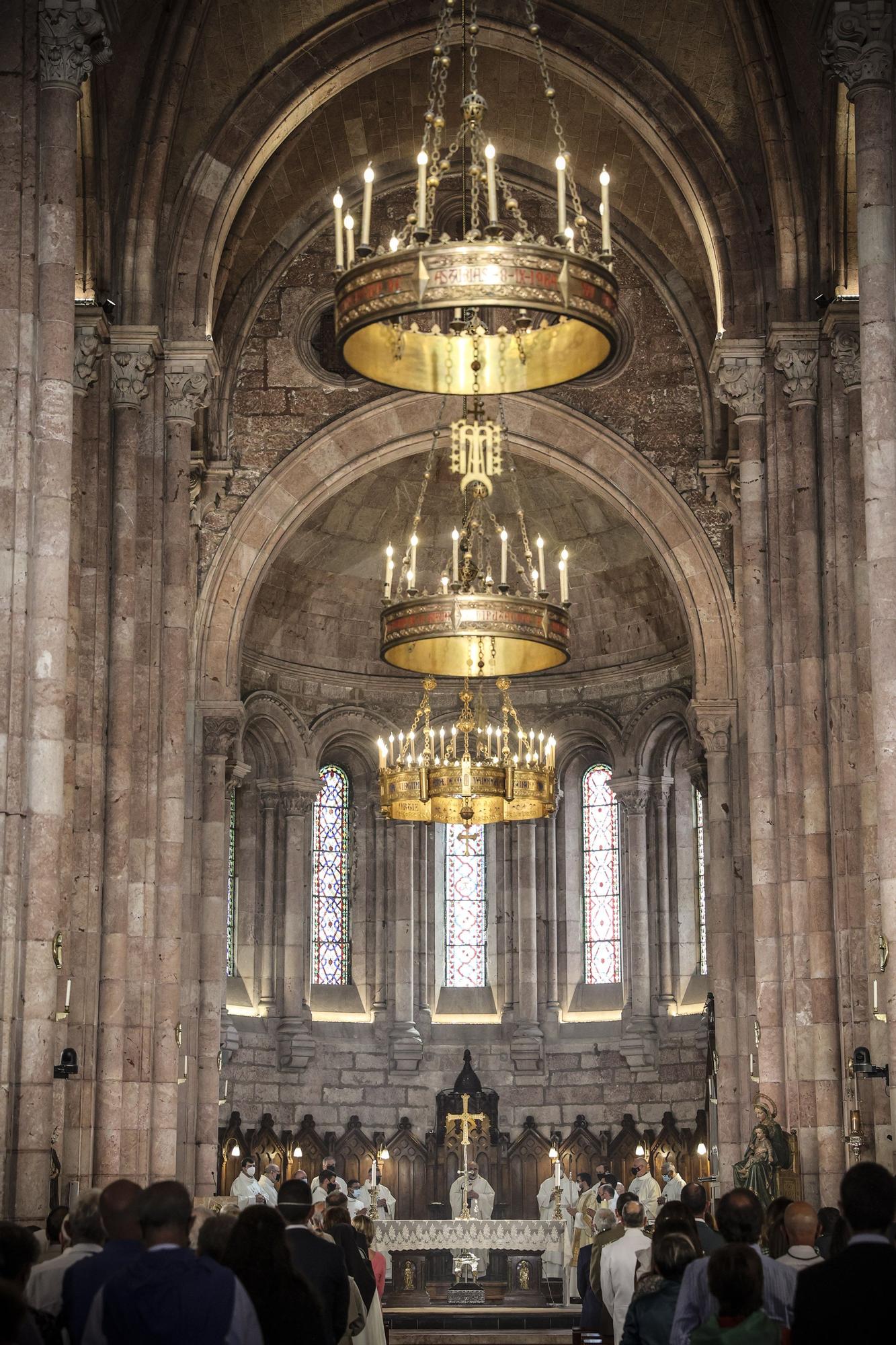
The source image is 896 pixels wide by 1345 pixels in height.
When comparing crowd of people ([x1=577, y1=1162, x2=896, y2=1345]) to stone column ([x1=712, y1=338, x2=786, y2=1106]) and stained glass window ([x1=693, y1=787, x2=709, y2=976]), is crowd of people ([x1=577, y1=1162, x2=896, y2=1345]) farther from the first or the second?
stained glass window ([x1=693, y1=787, x2=709, y2=976])

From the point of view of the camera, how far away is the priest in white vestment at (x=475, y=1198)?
25.5 meters

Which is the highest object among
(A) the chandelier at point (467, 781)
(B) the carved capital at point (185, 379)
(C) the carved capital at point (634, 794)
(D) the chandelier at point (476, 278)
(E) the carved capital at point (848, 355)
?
(B) the carved capital at point (185, 379)

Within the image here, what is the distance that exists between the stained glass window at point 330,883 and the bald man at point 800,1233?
21933 mm

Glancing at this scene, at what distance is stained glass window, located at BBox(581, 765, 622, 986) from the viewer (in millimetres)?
30172

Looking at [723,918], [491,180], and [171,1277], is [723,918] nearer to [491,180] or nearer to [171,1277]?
[491,180]

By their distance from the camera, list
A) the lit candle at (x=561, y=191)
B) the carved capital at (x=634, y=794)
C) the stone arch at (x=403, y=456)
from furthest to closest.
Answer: the carved capital at (x=634, y=794) < the stone arch at (x=403, y=456) < the lit candle at (x=561, y=191)

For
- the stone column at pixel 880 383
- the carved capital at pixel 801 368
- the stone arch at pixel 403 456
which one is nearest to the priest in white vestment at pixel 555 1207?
the stone arch at pixel 403 456

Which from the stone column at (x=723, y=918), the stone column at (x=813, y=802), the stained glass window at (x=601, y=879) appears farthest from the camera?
the stained glass window at (x=601, y=879)

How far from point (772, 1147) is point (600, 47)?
12217 mm

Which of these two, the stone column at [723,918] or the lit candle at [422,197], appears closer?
the lit candle at [422,197]

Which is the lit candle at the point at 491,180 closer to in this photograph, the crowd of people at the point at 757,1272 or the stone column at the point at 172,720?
the crowd of people at the point at 757,1272

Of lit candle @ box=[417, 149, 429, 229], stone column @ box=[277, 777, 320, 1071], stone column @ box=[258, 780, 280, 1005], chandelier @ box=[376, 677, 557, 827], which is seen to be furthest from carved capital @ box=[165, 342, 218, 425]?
stone column @ box=[258, 780, 280, 1005]

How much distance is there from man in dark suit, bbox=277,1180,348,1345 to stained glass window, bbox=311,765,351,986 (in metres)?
21.6

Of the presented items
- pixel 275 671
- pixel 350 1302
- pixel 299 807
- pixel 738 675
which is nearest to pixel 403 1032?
pixel 299 807
